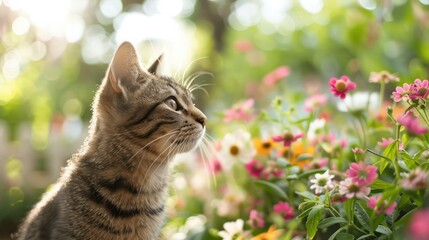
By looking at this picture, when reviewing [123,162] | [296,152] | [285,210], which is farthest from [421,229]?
[296,152]

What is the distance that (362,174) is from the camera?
3.36 ft

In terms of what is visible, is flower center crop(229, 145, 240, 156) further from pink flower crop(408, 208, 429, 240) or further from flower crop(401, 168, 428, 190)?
pink flower crop(408, 208, 429, 240)

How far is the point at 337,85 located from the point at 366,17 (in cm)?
186

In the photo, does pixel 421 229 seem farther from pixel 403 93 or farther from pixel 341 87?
pixel 341 87

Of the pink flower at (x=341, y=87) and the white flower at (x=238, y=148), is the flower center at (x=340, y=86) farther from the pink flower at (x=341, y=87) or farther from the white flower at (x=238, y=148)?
the white flower at (x=238, y=148)

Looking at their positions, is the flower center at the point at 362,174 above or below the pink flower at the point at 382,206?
above

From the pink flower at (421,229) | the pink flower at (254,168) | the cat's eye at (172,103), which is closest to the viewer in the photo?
the pink flower at (421,229)

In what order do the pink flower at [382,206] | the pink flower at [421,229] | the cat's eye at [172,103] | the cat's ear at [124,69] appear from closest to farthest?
1. the pink flower at [421,229]
2. the pink flower at [382,206]
3. the cat's ear at [124,69]
4. the cat's eye at [172,103]

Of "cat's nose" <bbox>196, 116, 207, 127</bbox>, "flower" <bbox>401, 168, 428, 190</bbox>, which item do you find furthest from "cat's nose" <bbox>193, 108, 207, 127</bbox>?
"flower" <bbox>401, 168, 428, 190</bbox>

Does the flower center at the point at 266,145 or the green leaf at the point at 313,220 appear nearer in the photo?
the green leaf at the point at 313,220

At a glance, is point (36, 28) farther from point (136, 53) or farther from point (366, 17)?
point (366, 17)

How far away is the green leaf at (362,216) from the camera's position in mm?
1108

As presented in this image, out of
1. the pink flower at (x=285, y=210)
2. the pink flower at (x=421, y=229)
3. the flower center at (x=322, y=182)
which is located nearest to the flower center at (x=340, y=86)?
the flower center at (x=322, y=182)

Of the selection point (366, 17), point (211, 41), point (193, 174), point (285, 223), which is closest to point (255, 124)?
point (285, 223)
